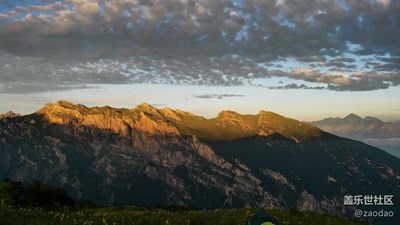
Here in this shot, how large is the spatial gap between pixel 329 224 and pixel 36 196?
27.7 m

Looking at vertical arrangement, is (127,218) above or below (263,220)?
below

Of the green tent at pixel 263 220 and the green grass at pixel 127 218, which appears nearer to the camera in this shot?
the green tent at pixel 263 220

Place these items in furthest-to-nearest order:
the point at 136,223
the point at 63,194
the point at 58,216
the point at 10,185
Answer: the point at 63,194 → the point at 10,185 → the point at 136,223 → the point at 58,216

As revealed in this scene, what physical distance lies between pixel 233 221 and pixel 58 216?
45.6ft

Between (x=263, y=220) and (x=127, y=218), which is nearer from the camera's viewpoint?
(x=263, y=220)

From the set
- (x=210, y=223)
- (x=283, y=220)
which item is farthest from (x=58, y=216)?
(x=283, y=220)

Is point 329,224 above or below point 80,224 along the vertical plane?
below

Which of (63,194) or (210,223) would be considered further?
(63,194)

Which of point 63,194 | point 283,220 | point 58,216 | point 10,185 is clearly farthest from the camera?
point 63,194

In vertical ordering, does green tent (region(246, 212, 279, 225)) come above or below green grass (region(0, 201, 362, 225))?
above

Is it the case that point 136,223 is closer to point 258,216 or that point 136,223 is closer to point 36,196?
point 258,216

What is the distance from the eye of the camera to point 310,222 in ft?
120

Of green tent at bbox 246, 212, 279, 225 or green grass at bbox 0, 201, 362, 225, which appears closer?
green tent at bbox 246, 212, 279, 225

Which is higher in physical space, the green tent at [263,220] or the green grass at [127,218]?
the green tent at [263,220]
